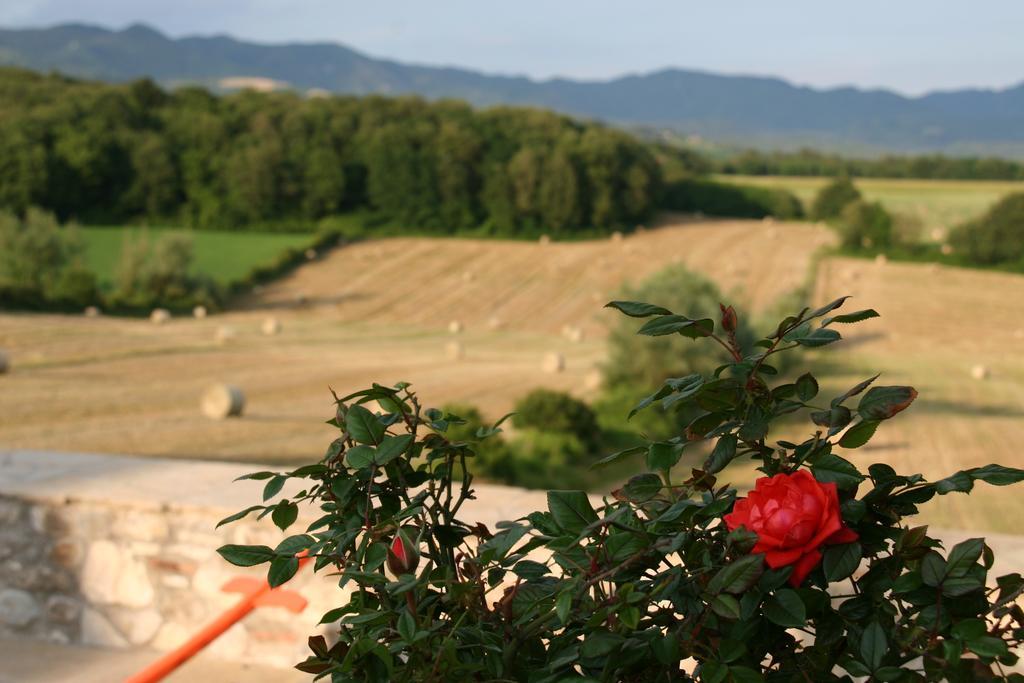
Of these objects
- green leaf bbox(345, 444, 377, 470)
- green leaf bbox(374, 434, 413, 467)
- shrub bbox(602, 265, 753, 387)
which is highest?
green leaf bbox(374, 434, 413, 467)

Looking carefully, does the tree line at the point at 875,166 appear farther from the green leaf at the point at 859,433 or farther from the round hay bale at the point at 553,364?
the green leaf at the point at 859,433

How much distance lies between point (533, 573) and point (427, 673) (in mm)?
250

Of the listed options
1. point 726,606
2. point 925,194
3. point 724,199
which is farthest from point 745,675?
point 724,199

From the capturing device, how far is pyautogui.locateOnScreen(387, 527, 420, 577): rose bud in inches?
53.9

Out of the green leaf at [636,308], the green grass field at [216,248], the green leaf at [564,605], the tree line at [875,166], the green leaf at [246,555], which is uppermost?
the tree line at [875,166]

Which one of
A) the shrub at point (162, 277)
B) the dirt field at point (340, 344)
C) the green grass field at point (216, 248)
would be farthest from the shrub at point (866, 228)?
the shrub at point (162, 277)

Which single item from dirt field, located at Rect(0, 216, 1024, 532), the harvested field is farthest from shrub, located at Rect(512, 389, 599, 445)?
the harvested field

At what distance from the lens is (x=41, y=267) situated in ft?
95.6

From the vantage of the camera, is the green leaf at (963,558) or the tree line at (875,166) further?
the tree line at (875,166)

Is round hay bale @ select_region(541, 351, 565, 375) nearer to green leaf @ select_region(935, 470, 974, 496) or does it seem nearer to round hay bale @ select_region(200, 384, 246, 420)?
round hay bale @ select_region(200, 384, 246, 420)

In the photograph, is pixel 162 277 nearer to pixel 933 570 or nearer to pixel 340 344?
pixel 340 344

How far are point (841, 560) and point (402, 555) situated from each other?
0.58 meters

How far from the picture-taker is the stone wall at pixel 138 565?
3203 millimetres

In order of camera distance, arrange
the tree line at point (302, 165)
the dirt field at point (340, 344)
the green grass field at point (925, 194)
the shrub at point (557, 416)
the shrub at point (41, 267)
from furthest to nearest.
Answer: the tree line at point (302, 165)
the green grass field at point (925, 194)
the shrub at point (41, 267)
the shrub at point (557, 416)
the dirt field at point (340, 344)
